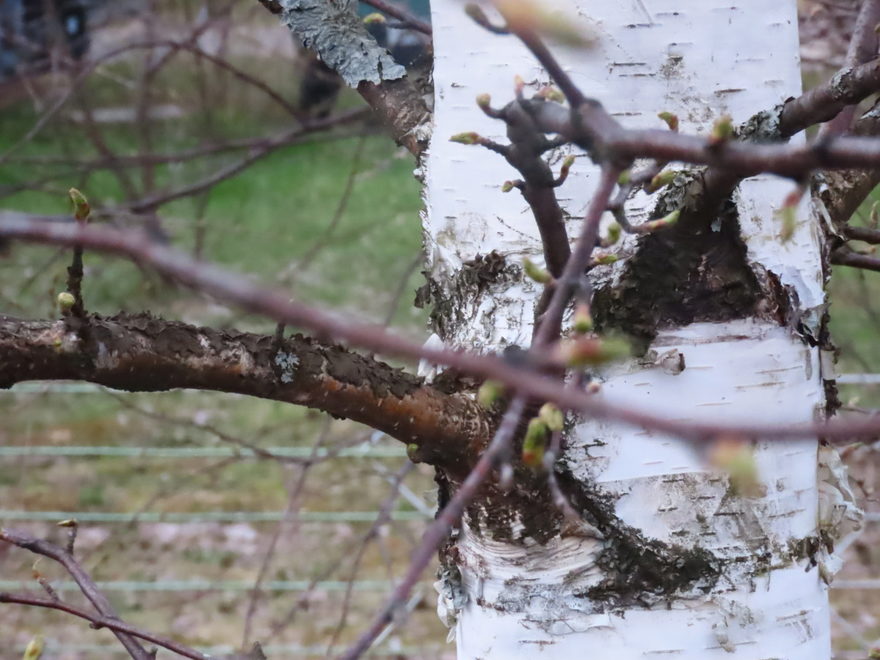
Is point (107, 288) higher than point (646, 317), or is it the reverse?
point (646, 317)

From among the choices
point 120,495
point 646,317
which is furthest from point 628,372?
point 120,495

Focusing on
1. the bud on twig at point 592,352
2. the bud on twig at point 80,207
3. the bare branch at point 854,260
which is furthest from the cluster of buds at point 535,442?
the bare branch at point 854,260

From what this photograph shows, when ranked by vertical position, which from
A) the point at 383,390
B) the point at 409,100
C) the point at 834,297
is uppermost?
the point at 409,100

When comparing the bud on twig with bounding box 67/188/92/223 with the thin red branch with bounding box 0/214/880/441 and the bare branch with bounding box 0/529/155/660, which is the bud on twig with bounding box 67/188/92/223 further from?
the bare branch with bounding box 0/529/155/660

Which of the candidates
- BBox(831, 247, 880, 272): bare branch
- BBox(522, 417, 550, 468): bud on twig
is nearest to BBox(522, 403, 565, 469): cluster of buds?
BBox(522, 417, 550, 468): bud on twig

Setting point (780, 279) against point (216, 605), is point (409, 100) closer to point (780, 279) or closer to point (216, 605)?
point (780, 279)

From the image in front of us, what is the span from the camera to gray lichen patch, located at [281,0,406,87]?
3.29 feet

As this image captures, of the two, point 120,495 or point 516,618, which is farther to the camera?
point 120,495

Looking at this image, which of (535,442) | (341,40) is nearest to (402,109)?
(341,40)

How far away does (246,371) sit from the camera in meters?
0.71

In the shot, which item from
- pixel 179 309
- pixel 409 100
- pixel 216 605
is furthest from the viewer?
pixel 179 309

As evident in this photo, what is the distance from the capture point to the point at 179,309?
19.0 feet

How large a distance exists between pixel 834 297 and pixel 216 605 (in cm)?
307

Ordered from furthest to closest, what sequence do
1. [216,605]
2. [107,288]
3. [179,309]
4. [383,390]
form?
1. [107,288]
2. [179,309]
3. [216,605]
4. [383,390]
